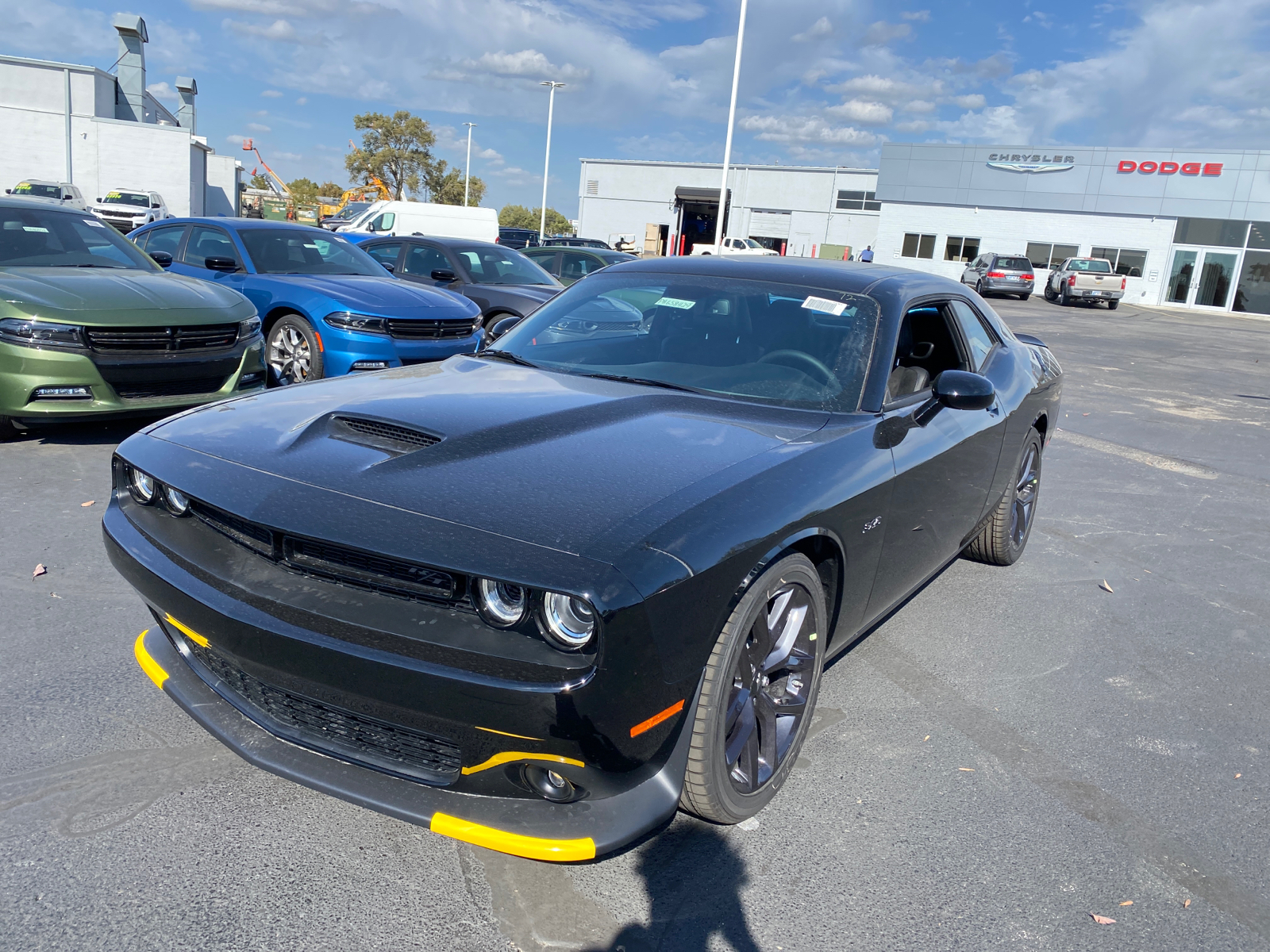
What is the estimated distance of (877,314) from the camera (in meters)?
3.38

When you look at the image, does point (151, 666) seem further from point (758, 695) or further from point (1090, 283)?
point (1090, 283)

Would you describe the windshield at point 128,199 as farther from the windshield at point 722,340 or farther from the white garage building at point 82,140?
the windshield at point 722,340

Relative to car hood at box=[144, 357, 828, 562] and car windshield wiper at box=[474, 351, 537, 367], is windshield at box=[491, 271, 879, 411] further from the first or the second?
car hood at box=[144, 357, 828, 562]

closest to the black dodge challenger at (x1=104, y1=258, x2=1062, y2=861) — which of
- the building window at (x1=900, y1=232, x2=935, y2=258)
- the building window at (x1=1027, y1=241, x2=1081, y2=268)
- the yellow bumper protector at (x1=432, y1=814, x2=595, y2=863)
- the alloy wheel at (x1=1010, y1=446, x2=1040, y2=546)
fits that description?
the yellow bumper protector at (x1=432, y1=814, x2=595, y2=863)

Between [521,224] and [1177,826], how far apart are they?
75.0 meters

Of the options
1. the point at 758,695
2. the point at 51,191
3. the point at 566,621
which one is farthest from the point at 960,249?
the point at 566,621

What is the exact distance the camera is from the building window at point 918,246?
4516 centimetres

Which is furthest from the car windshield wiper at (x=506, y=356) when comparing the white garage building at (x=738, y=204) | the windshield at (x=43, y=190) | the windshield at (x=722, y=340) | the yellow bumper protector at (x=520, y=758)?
the white garage building at (x=738, y=204)

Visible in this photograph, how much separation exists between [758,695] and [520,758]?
787 mm

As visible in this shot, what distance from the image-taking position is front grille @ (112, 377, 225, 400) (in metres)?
5.63

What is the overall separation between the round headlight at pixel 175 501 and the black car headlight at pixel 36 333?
351cm

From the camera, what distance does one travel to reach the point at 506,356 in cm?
373

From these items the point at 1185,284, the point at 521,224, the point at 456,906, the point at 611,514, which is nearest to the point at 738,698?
the point at 611,514

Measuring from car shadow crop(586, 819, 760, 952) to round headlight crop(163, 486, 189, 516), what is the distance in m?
1.56
